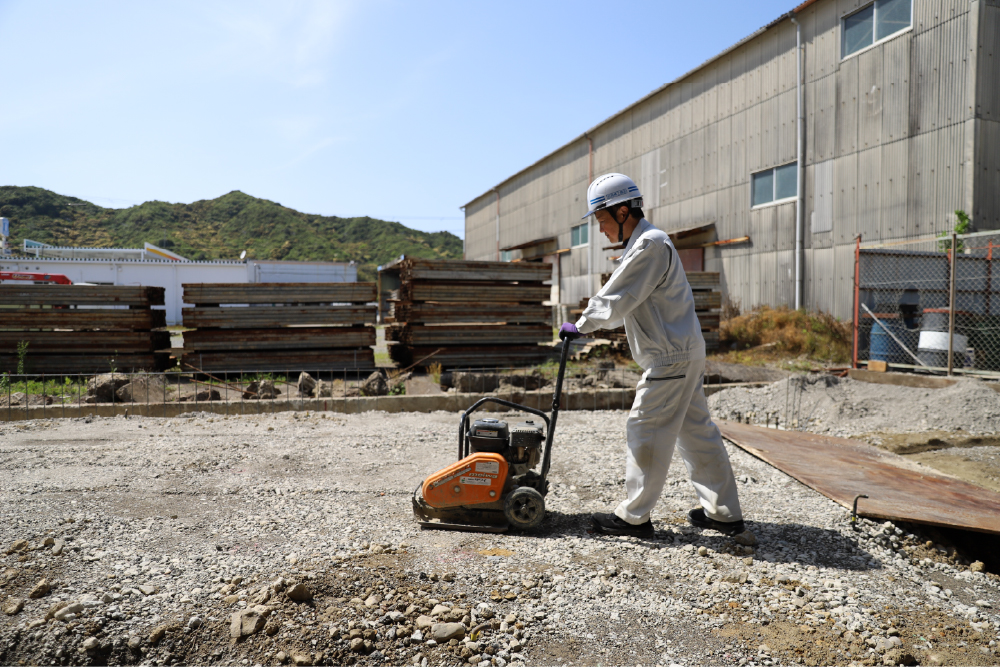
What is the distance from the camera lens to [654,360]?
11.3ft

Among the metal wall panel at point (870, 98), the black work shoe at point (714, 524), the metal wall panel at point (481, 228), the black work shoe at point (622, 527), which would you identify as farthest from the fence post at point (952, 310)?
the metal wall panel at point (481, 228)

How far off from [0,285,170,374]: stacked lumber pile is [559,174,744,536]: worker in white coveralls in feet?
30.0

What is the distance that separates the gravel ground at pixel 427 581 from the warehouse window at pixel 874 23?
1180 cm

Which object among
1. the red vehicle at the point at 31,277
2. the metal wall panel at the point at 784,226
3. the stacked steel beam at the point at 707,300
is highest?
the metal wall panel at the point at 784,226

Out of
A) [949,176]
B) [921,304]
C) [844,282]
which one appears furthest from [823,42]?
[921,304]

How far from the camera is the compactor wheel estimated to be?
352 cm

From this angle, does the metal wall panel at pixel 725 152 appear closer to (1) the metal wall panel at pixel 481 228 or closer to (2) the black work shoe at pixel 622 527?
(2) the black work shoe at pixel 622 527

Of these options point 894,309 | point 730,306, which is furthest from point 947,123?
point 730,306

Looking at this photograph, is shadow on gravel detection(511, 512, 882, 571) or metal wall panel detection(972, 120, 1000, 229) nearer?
shadow on gravel detection(511, 512, 882, 571)

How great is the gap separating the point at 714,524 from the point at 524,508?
1.15 meters

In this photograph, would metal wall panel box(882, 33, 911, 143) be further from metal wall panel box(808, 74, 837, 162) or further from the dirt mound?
the dirt mound

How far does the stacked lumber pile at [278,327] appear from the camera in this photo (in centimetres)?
1002

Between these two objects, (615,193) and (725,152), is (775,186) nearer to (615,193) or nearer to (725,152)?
(725,152)

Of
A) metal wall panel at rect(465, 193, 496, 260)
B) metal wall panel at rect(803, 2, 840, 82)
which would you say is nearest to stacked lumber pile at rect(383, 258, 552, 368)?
metal wall panel at rect(803, 2, 840, 82)
